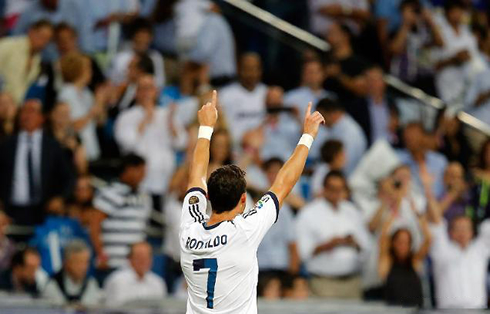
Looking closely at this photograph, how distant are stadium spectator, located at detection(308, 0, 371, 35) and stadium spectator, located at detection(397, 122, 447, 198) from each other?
6.71 feet

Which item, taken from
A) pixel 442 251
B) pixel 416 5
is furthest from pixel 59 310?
pixel 416 5

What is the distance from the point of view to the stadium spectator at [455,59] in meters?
14.9

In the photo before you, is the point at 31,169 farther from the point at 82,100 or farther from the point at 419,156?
the point at 419,156

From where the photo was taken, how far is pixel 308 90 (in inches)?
536

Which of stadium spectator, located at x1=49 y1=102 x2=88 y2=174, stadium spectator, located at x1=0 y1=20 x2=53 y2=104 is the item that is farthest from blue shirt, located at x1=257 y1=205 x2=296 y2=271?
stadium spectator, located at x1=0 y1=20 x2=53 y2=104

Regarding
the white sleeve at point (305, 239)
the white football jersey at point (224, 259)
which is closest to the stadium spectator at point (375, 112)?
the white sleeve at point (305, 239)

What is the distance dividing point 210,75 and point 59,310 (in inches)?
189

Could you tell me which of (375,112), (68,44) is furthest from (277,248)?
(68,44)

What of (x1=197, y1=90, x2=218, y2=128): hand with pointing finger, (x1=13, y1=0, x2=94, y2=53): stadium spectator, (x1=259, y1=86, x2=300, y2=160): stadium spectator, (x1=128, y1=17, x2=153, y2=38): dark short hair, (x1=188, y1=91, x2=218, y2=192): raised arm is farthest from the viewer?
(x1=13, y1=0, x2=94, y2=53): stadium spectator

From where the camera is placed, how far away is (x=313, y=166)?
12945 mm

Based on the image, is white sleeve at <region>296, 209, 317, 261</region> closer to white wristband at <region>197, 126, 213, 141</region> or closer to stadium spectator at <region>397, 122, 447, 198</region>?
stadium spectator at <region>397, 122, 447, 198</region>

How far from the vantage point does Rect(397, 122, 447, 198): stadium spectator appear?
13.1 metres

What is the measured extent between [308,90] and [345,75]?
2.47ft

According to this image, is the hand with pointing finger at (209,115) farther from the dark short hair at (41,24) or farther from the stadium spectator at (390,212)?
the dark short hair at (41,24)
